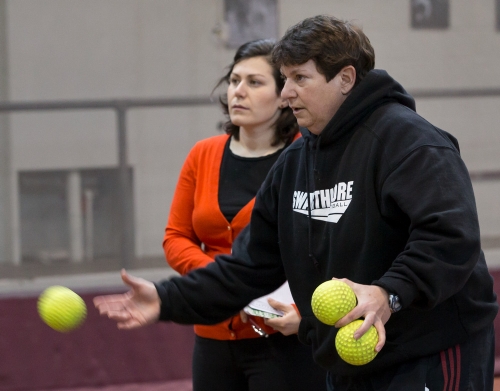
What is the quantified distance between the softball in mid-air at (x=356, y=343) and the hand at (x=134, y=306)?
2.31 feet

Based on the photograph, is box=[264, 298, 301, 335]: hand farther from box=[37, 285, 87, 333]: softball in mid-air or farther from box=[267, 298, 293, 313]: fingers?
box=[37, 285, 87, 333]: softball in mid-air

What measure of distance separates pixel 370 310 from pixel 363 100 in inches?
25.1

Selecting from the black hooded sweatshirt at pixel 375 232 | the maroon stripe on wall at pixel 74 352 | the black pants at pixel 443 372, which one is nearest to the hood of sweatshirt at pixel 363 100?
the black hooded sweatshirt at pixel 375 232

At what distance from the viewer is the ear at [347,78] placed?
227cm

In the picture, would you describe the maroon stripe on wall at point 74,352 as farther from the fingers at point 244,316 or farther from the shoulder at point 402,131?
the shoulder at point 402,131

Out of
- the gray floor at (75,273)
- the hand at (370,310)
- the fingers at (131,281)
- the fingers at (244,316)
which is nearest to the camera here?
the hand at (370,310)

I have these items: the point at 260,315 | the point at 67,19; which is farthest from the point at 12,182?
the point at 260,315

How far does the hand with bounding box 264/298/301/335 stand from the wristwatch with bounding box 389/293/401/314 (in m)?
0.80

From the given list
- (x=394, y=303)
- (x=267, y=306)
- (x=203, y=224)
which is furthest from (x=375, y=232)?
(x=203, y=224)

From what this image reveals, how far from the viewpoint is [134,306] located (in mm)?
2434

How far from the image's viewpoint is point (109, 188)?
5156 mm

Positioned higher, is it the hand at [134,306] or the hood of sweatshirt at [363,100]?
the hood of sweatshirt at [363,100]

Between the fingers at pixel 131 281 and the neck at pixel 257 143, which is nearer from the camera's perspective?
the fingers at pixel 131 281

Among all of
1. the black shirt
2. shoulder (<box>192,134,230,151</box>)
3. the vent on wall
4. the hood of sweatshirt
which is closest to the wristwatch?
the hood of sweatshirt
